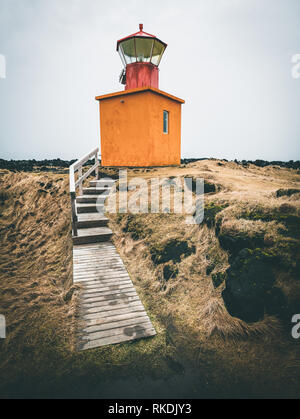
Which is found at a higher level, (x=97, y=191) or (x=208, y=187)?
(x=208, y=187)

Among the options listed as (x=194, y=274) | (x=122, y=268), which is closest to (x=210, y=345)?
(x=194, y=274)

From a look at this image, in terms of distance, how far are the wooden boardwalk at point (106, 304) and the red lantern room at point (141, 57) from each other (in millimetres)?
9709

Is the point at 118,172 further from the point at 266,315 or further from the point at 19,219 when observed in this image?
the point at 266,315

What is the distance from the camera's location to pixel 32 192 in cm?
980

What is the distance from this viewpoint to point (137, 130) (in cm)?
1137

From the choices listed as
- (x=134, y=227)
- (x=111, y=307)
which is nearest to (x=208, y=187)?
(x=134, y=227)

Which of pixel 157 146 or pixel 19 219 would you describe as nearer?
pixel 19 219

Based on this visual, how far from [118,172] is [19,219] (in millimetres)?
4556

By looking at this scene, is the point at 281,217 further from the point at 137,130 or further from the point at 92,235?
the point at 137,130

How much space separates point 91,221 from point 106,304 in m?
3.29

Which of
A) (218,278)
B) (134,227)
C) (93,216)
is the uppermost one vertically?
(93,216)

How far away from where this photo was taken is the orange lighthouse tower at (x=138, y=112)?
11.1 metres

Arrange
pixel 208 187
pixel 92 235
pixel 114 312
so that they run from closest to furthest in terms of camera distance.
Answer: pixel 114 312 → pixel 92 235 → pixel 208 187

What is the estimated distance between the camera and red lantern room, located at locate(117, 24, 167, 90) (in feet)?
36.0
